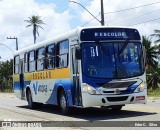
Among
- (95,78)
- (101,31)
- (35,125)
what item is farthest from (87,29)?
(35,125)

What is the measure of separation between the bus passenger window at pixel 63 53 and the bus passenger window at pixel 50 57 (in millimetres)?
851

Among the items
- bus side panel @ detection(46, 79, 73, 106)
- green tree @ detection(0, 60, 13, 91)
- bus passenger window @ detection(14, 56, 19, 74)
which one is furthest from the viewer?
green tree @ detection(0, 60, 13, 91)

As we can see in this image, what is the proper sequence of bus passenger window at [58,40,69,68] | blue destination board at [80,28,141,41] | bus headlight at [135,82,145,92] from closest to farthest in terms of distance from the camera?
bus headlight at [135,82,145,92] → blue destination board at [80,28,141,41] → bus passenger window at [58,40,69,68]

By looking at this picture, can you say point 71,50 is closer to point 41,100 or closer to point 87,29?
point 87,29

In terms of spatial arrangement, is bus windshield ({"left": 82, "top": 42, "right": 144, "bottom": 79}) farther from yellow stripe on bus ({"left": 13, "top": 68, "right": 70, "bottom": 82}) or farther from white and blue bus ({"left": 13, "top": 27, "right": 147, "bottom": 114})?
yellow stripe on bus ({"left": 13, "top": 68, "right": 70, "bottom": 82})

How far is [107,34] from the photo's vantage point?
15.6 m

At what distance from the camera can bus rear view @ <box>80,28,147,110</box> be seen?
1495cm

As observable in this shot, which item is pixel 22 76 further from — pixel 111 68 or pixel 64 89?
pixel 111 68

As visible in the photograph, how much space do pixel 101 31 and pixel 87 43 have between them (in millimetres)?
718

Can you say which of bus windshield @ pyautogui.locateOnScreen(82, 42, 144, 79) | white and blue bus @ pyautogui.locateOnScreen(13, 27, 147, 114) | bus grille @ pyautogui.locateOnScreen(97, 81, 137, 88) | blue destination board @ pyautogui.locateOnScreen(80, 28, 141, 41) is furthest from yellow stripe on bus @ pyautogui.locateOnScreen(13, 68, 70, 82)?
bus grille @ pyautogui.locateOnScreen(97, 81, 137, 88)

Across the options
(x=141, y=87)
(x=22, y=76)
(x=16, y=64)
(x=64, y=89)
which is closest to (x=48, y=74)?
(x=64, y=89)

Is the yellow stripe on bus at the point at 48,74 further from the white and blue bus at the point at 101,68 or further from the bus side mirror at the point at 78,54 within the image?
the bus side mirror at the point at 78,54

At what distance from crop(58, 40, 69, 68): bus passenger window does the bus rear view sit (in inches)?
57.1

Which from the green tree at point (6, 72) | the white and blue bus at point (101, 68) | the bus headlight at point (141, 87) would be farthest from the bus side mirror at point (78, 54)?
the green tree at point (6, 72)
